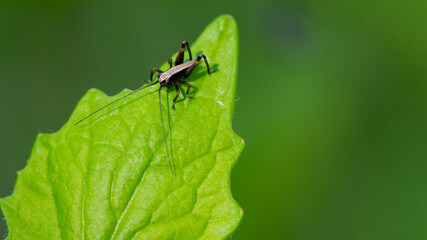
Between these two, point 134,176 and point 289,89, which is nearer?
point 134,176

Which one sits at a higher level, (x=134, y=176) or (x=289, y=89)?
(x=134, y=176)

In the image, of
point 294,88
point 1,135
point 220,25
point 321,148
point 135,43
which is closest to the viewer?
point 220,25

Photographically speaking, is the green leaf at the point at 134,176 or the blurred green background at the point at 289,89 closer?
the green leaf at the point at 134,176

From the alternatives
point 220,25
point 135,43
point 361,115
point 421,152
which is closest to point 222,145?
point 220,25

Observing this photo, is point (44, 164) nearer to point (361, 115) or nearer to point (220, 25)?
point (220, 25)
